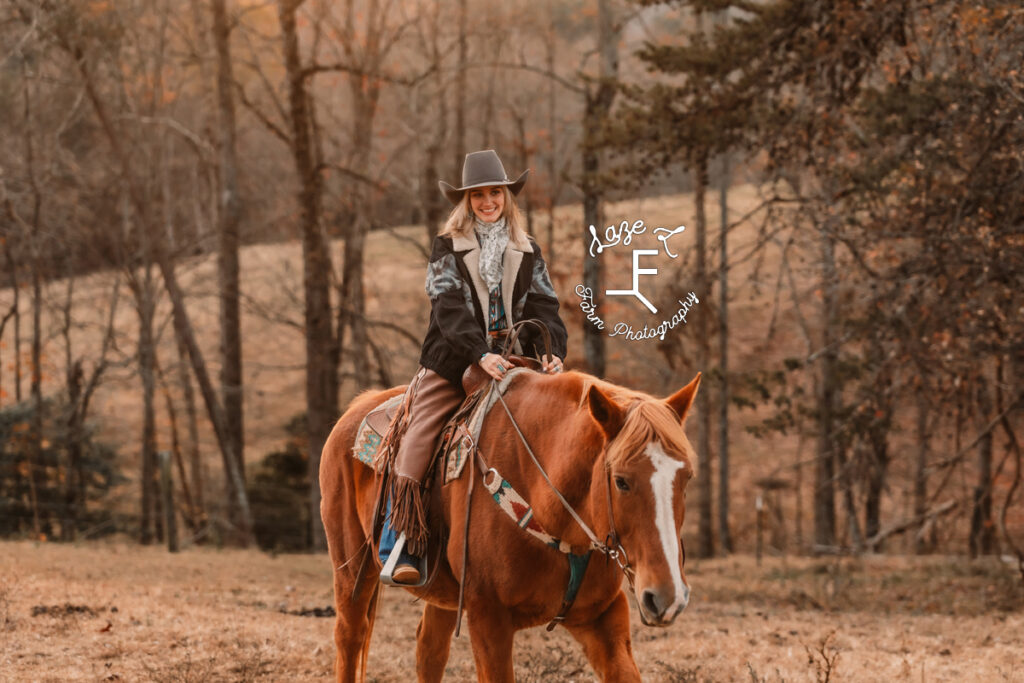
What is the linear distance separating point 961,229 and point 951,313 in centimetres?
85

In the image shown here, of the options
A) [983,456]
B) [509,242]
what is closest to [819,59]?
[509,242]

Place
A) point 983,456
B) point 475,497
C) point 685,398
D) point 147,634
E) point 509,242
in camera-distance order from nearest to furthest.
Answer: point 685,398, point 475,497, point 509,242, point 147,634, point 983,456

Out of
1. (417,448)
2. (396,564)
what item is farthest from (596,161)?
(396,564)

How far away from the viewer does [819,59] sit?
993 centimetres

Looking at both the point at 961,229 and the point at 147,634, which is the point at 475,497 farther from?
the point at 961,229

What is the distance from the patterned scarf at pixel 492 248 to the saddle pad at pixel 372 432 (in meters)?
0.89

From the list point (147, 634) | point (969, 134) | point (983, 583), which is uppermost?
point (969, 134)

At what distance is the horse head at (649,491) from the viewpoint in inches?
130

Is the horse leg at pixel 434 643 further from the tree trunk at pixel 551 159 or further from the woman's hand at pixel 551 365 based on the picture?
the tree trunk at pixel 551 159

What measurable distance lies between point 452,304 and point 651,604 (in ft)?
5.94

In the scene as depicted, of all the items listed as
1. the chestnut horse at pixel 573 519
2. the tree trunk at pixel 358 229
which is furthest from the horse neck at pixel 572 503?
the tree trunk at pixel 358 229

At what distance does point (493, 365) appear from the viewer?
14.5 ft

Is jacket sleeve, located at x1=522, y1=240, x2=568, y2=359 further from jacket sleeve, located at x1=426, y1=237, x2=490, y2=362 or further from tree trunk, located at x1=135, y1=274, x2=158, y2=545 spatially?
tree trunk, located at x1=135, y1=274, x2=158, y2=545

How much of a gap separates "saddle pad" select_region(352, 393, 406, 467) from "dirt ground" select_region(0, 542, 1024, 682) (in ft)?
6.84
